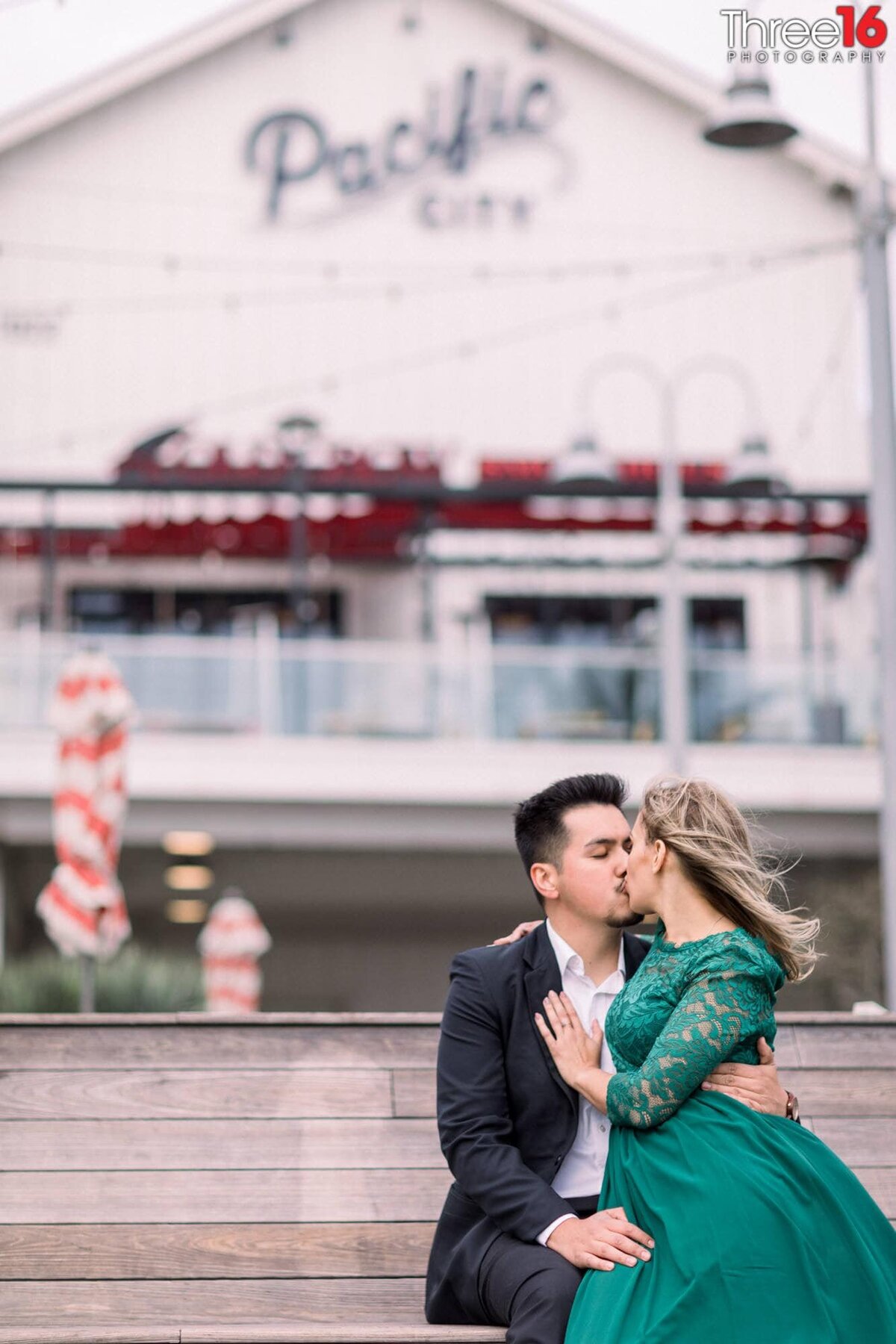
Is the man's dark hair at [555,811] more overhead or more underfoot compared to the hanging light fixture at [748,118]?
more underfoot

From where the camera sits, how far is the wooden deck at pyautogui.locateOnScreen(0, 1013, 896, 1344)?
4.59m

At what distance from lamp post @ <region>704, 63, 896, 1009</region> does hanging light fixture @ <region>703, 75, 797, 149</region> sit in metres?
0.01

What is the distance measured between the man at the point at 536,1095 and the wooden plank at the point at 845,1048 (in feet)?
3.92

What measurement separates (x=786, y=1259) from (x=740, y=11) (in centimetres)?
924

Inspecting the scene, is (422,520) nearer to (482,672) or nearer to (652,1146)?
(482,672)

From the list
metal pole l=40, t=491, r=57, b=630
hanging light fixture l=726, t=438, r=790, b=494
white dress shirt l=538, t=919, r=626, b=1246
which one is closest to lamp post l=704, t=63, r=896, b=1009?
white dress shirt l=538, t=919, r=626, b=1246

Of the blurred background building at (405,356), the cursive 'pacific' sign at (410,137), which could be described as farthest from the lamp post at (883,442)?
the cursive 'pacific' sign at (410,137)

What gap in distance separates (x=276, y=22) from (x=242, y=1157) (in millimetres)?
25570

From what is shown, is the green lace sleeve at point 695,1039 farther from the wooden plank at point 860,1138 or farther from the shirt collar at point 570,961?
the wooden plank at point 860,1138

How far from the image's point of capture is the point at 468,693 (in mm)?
19906

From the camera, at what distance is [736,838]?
3852 mm

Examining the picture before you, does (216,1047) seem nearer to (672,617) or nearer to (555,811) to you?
(555,811)

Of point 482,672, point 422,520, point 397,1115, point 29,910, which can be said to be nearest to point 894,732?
point 397,1115

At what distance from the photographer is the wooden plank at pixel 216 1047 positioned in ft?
17.0
